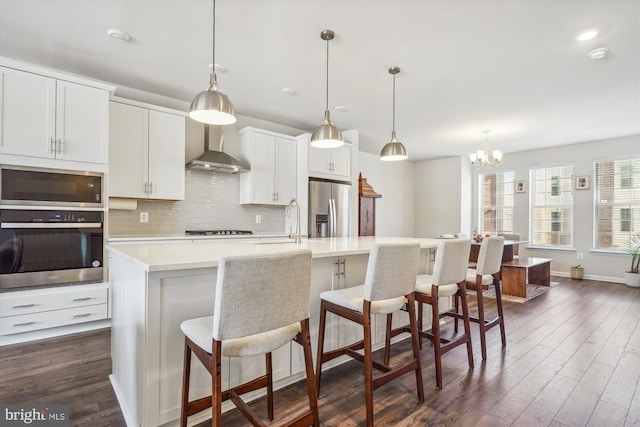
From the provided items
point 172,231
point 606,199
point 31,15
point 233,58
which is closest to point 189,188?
point 172,231

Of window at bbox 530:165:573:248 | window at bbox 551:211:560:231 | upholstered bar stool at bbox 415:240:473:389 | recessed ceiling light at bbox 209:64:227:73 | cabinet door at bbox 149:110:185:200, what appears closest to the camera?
upholstered bar stool at bbox 415:240:473:389

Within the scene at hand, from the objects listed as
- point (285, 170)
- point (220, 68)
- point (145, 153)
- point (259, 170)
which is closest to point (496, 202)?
point (285, 170)

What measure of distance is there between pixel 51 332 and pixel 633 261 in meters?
8.16

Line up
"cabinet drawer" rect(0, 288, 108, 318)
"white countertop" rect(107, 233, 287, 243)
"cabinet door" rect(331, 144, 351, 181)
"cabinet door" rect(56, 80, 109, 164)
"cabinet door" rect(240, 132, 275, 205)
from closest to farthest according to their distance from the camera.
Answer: "cabinet drawer" rect(0, 288, 108, 318) < "cabinet door" rect(56, 80, 109, 164) < "white countertop" rect(107, 233, 287, 243) < "cabinet door" rect(240, 132, 275, 205) < "cabinet door" rect(331, 144, 351, 181)

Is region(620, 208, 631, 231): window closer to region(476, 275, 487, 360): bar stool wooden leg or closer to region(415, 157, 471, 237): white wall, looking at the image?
region(415, 157, 471, 237): white wall

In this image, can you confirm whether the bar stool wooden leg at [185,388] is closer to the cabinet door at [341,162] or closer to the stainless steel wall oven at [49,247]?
the stainless steel wall oven at [49,247]

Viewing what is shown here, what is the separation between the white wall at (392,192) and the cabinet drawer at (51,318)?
533cm

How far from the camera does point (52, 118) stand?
2908 mm

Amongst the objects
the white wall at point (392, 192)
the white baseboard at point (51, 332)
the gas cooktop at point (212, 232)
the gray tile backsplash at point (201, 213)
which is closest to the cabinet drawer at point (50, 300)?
the white baseboard at point (51, 332)

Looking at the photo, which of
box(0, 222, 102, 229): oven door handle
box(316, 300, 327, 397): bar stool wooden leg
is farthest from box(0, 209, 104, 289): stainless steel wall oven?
box(316, 300, 327, 397): bar stool wooden leg

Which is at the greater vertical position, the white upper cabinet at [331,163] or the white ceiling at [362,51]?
the white ceiling at [362,51]

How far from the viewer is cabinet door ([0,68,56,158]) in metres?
2.71

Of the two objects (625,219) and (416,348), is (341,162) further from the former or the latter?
(625,219)

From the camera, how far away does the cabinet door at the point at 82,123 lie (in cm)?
296
